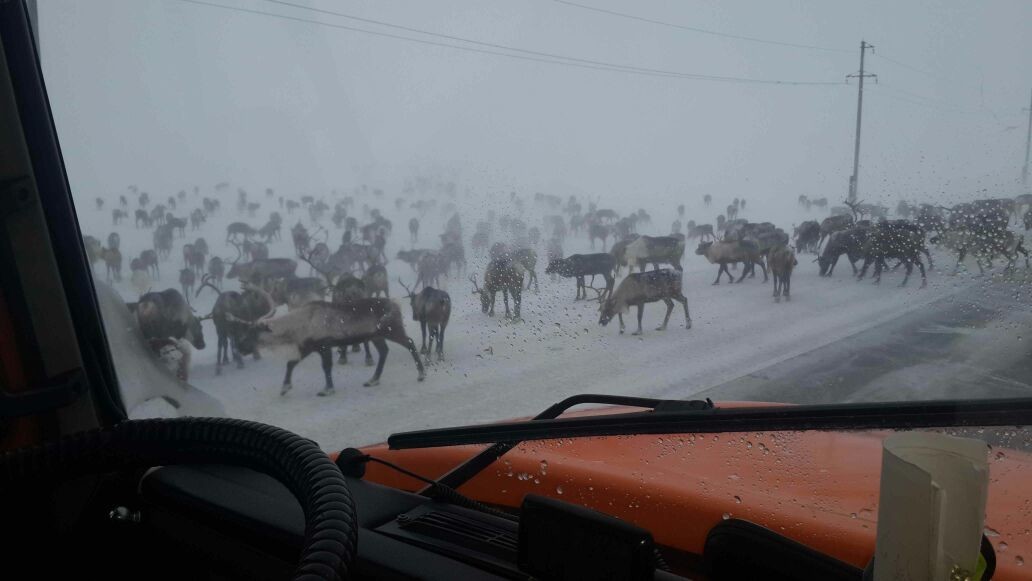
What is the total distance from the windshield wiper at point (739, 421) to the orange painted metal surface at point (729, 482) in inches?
3.0

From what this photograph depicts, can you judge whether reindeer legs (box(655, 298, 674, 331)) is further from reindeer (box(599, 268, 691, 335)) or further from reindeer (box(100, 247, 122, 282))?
reindeer (box(100, 247, 122, 282))

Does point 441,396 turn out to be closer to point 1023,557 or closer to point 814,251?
point 814,251

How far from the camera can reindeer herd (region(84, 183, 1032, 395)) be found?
1.95 m

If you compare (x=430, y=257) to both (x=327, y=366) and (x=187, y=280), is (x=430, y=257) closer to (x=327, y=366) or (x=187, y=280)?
(x=327, y=366)

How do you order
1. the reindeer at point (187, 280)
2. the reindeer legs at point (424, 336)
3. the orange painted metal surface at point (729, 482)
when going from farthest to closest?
1. the reindeer at point (187, 280)
2. the reindeer legs at point (424, 336)
3. the orange painted metal surface at point (729, 482)

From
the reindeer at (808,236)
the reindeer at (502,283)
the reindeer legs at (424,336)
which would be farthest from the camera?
the reindeer legs at (424,336)

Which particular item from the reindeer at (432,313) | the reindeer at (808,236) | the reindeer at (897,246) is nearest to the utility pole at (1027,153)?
the reindeer at (897,246)

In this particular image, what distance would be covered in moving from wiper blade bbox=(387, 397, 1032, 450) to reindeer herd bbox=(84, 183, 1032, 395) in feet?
1.84

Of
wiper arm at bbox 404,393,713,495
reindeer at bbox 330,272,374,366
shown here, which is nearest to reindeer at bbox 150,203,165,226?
reindeer at bbox 330,272,374,366

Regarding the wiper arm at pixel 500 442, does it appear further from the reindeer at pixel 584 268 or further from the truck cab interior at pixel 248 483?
the reindeer at pixel 584 268

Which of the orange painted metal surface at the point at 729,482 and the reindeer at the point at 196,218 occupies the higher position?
the reindeer at the point at 196,218

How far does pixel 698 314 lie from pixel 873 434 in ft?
4.68

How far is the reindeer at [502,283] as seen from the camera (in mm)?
2701

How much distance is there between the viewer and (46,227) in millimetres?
1984
